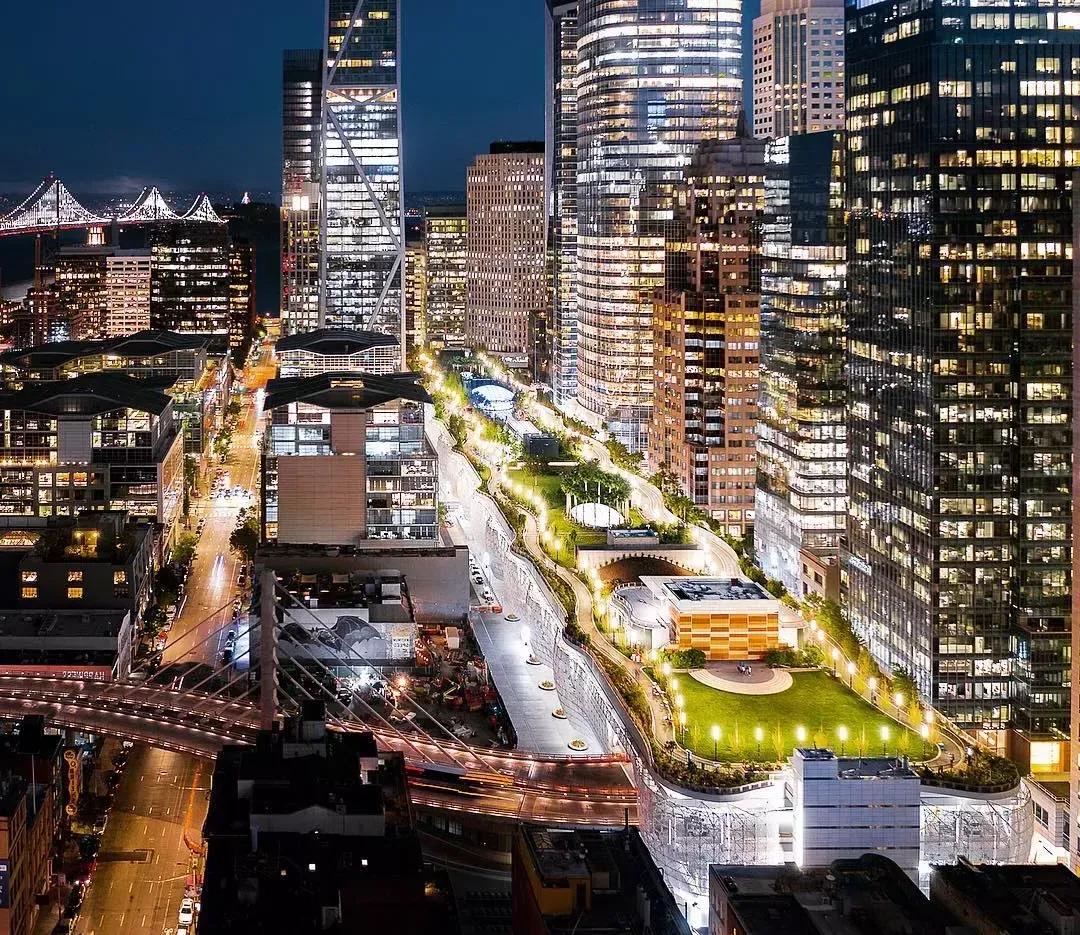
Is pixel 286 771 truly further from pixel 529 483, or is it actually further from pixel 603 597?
pixel 529 483

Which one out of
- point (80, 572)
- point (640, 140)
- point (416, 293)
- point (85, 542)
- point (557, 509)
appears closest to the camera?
point (80, 572)

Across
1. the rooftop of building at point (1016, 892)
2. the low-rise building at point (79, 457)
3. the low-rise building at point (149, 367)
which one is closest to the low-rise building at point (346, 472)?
the low-rise building at point (79, 457)

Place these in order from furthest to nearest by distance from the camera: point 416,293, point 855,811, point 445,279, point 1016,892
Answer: point 416,293 → point 445,279 → point 855,811 → point 1016,892

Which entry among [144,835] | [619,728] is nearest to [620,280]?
[619,728]

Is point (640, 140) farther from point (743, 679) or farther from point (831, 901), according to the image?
point (831, 901)

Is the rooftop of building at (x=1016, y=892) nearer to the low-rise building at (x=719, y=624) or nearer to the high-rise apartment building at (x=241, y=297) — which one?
the low-rise building at (x=719, y=624)

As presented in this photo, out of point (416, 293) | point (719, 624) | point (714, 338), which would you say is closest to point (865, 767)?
point (719, 624)
